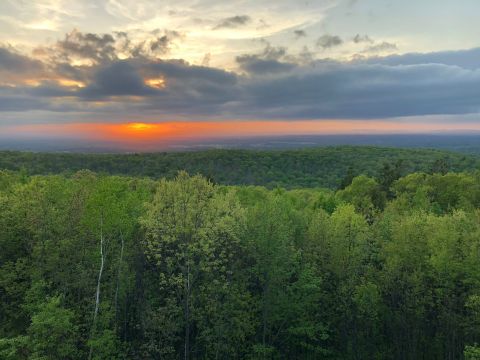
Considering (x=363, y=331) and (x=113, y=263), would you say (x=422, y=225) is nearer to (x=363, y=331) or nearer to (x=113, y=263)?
(x=363, y=331)

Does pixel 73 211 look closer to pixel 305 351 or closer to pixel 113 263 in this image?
pixel 113 263

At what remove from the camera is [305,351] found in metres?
40.7

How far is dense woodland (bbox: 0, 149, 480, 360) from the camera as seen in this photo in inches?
1323

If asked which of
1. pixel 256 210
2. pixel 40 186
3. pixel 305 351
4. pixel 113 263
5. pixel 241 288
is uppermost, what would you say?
pixel 40 186

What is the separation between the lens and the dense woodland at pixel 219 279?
33.6 meters

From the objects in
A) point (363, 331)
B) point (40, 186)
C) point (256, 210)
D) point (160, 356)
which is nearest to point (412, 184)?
point (363, 331)

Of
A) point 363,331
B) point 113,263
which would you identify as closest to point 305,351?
point 363,331

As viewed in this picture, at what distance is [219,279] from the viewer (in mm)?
36125

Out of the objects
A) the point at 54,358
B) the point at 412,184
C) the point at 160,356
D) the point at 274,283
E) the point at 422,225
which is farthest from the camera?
the point at 412,184

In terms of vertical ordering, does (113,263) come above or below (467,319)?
above

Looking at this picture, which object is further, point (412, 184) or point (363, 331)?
point (412, 184)

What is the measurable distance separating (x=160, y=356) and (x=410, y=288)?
2540 centimetres

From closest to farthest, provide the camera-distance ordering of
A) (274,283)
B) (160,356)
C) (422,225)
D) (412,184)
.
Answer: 1. (160,356)
2. (274,283)
3. (422,225)
4. (412,184)

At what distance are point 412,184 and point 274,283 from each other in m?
50.6
